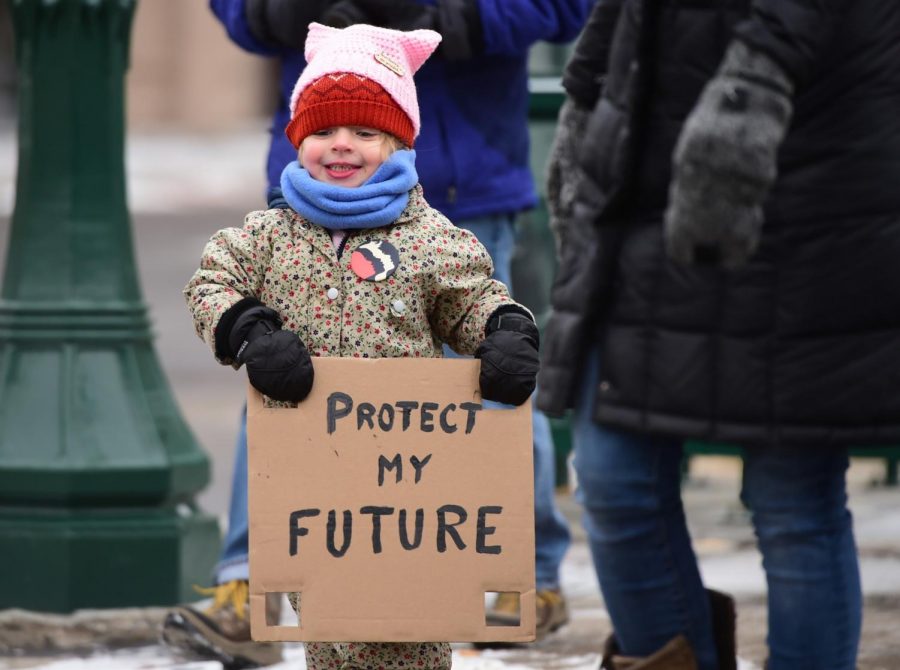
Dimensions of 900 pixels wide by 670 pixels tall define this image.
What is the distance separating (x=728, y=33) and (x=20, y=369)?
7.93ft

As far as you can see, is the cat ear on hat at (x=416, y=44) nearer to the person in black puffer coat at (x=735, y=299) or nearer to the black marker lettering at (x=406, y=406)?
the person in black puffer coat at (x=735, y=299)

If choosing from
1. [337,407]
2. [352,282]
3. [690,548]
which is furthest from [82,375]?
[337,407]

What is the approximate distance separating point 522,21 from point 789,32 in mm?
1251

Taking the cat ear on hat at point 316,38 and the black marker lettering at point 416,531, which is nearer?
the black marker lettering at point 416,531

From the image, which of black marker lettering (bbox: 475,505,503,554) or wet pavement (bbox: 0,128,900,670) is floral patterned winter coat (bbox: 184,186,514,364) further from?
wet pavement (bbox: 0,128,900,670)

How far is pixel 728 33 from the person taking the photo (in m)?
3.83

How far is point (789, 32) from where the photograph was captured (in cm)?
357

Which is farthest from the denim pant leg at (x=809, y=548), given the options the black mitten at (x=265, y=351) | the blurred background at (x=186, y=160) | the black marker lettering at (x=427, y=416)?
the blurred background at (x=186, y=160)

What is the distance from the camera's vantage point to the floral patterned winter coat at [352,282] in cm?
356

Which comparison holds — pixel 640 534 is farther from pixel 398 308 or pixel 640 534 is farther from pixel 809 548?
pixel 398 308

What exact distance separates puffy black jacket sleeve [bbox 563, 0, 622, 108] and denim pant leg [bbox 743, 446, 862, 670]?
0.83 metres

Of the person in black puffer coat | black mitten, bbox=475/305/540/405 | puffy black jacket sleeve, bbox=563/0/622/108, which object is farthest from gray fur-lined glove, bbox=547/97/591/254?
black mitten, bbox=475/305/540/405

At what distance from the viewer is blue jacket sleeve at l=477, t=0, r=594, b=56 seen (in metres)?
4.69

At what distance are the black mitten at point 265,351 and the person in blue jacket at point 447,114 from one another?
1356 mm
